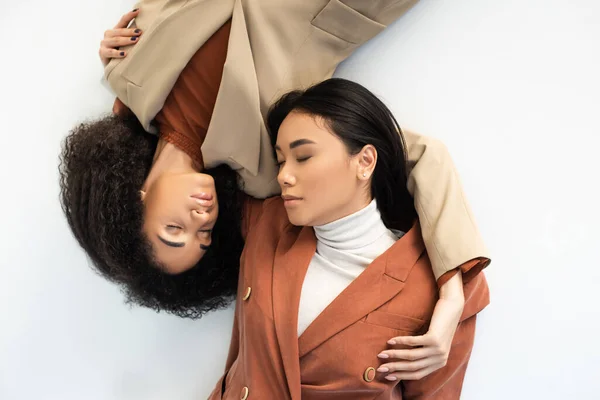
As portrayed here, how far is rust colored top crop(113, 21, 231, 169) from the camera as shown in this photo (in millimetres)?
1247

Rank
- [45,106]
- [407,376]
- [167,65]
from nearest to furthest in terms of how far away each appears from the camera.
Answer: [407,376] → [167,65] → [45,106]

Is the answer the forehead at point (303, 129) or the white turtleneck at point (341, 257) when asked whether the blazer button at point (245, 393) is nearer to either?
the white turtleneck at point (341, 257)

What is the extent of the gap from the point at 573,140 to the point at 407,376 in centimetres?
74

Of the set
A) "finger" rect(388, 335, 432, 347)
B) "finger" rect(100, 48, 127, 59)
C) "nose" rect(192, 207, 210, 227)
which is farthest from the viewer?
"finger" rect(100, 48, 127, 59)

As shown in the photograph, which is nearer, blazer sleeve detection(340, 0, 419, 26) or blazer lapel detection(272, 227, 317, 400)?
blazer lapel detection(272, 227, 317, 400)

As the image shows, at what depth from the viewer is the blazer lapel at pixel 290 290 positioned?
1.12m

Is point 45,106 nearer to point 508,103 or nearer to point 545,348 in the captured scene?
point 508,103

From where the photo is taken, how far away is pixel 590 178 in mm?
1327

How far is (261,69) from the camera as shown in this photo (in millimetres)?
1248

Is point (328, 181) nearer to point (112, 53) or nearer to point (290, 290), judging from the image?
point (290, 290)

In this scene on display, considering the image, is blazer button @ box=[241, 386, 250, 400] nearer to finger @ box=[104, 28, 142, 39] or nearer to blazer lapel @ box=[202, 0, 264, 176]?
blazer lapel @ box=[202, 0, 264, 176]

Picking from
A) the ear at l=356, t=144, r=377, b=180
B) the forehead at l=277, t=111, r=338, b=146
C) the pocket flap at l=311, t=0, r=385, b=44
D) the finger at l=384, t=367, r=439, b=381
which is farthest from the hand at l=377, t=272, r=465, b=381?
the pocket flap at l=311, t=0, r=385, b=44

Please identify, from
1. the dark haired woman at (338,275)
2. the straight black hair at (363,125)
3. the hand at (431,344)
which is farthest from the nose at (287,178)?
the hand at (431,344)

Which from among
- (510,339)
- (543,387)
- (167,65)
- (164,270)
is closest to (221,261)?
(164,270)
